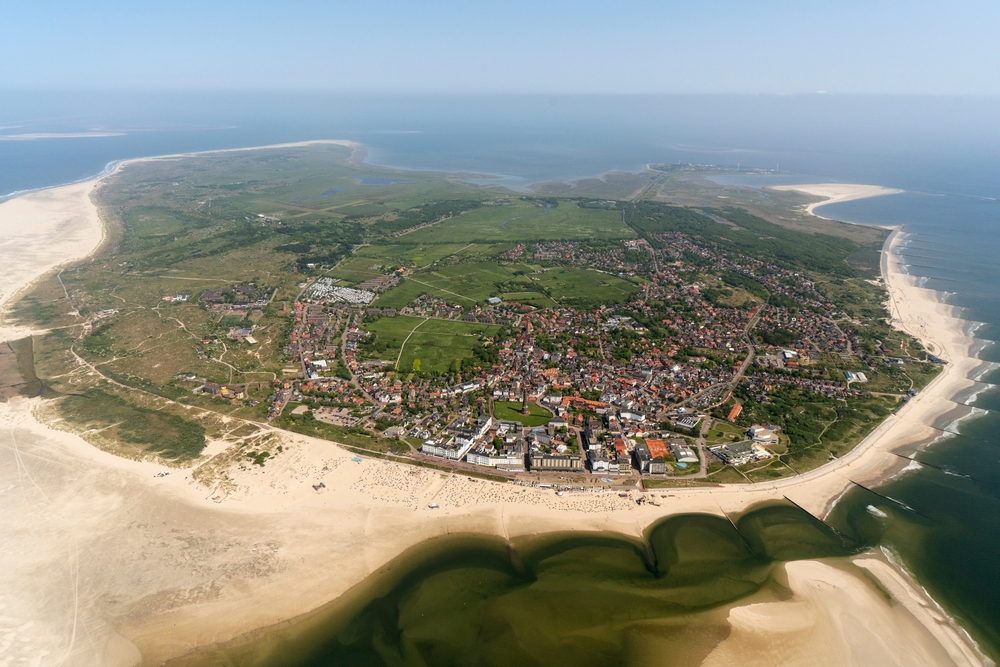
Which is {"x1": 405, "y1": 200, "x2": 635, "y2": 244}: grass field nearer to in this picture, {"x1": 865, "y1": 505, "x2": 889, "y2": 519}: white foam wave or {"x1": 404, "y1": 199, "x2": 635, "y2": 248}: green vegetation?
{"x1": 404, "y1": 199, "x2": 635, "y2": 248}: green vegetation

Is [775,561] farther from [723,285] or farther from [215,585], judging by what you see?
[723,285]

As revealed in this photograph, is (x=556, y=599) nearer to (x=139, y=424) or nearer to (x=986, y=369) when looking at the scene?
(x=139, y=424)


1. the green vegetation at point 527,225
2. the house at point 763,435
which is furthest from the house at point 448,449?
the green vegetation at point 527,225

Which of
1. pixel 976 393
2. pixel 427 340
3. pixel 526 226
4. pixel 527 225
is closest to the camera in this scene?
pixel 976 393

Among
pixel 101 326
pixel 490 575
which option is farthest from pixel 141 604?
pixel 101 326

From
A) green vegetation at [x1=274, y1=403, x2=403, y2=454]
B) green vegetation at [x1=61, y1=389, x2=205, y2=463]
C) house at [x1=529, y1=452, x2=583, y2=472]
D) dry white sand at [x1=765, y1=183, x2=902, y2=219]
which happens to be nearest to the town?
house at [x1=529, y1=452, x2=583, y2=472]

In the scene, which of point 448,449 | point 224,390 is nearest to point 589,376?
point 448,449

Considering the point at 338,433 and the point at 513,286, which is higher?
the point at 513,286
